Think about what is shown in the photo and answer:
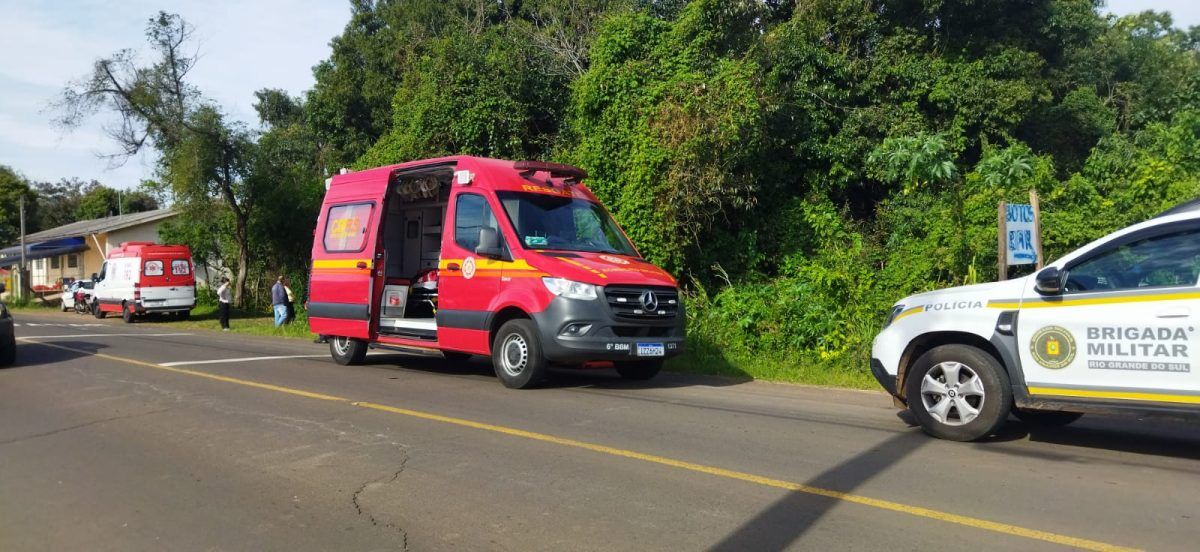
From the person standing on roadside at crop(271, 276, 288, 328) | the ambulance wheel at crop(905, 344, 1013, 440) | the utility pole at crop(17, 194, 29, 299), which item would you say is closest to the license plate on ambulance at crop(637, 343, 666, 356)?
the ambulance wheel at crop(905, 344, 1013, 440)

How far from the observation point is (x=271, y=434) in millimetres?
7375

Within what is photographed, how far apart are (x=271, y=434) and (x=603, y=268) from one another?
3.99 m

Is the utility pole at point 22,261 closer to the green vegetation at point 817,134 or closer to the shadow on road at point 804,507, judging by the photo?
the green vegetation at point 817,134

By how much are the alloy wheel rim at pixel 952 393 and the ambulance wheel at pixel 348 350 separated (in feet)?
27.9

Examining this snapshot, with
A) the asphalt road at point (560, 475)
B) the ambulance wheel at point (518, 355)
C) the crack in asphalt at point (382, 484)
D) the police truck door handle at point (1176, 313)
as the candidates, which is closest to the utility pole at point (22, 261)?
the asphalt road at point (560, 475)

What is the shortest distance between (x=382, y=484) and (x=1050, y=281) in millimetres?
5022

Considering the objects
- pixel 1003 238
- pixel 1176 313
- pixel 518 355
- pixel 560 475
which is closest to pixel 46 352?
pixel 518 355

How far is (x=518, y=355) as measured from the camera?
9922mm

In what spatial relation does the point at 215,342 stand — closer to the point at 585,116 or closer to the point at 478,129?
the point at 478,129

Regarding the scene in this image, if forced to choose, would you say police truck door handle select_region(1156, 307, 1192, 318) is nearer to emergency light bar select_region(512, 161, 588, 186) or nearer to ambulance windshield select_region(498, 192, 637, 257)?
ambulance windshield select_region(498, 192, 637, 257)

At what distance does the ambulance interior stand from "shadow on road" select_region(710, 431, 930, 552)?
6759 millimetres

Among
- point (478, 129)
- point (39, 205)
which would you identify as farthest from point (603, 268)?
point (39, 205)

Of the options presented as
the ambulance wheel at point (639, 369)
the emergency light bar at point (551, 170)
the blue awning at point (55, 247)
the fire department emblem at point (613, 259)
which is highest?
the blue awning at point (55, 247)

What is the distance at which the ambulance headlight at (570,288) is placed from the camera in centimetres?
941
